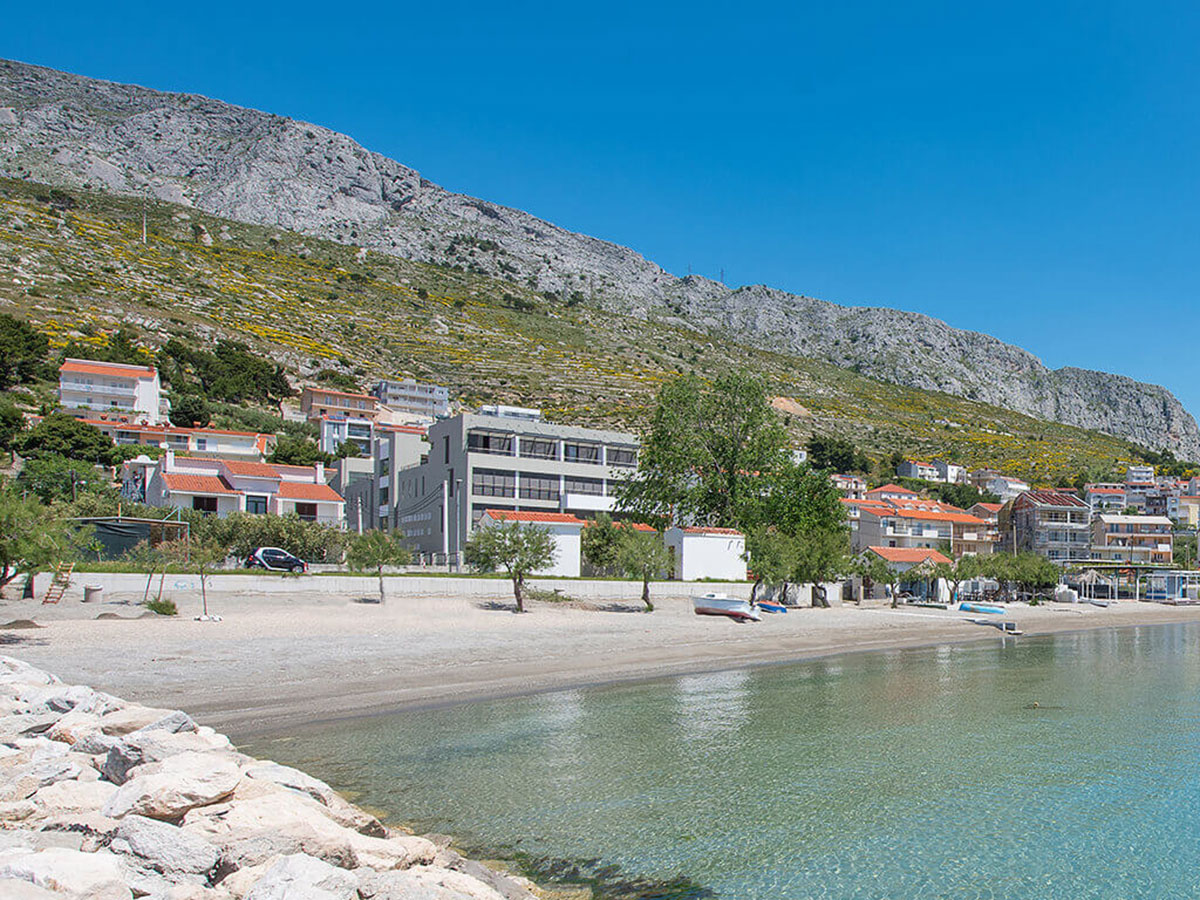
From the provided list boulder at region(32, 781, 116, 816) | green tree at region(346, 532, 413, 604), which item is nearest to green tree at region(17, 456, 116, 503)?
green tree at region(346, 532, 413, 604)

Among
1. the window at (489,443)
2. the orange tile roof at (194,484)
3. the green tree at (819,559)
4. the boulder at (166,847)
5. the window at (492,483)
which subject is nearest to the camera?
the boulder at (166,847)

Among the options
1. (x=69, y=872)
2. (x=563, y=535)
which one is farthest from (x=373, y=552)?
(x=69, y=872)

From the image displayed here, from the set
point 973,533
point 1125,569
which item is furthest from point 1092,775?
point 1125,569

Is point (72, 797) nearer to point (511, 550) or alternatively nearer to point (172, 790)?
point (172, 790)

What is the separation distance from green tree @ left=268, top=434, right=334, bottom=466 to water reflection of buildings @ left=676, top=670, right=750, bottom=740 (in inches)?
2660

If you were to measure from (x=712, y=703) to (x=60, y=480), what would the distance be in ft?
198

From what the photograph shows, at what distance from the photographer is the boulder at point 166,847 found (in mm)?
8008

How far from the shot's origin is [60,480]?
213 feet

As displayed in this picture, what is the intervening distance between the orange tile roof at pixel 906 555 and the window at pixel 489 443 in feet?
121

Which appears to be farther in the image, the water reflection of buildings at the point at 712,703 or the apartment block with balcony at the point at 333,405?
the apartment block with balcony at the point at 333,405

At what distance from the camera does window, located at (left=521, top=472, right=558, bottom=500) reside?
68125mm

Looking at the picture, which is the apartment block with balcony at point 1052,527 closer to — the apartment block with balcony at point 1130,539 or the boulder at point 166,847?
the apartment block with balcony at point 1130,539

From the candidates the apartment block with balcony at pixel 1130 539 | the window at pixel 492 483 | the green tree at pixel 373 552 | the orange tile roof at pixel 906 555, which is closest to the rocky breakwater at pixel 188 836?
the green tree at pixel 373 552

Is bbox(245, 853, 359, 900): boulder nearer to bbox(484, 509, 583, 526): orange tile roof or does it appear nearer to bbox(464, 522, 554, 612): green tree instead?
bbox(464, 522, 554, 612): green tree
